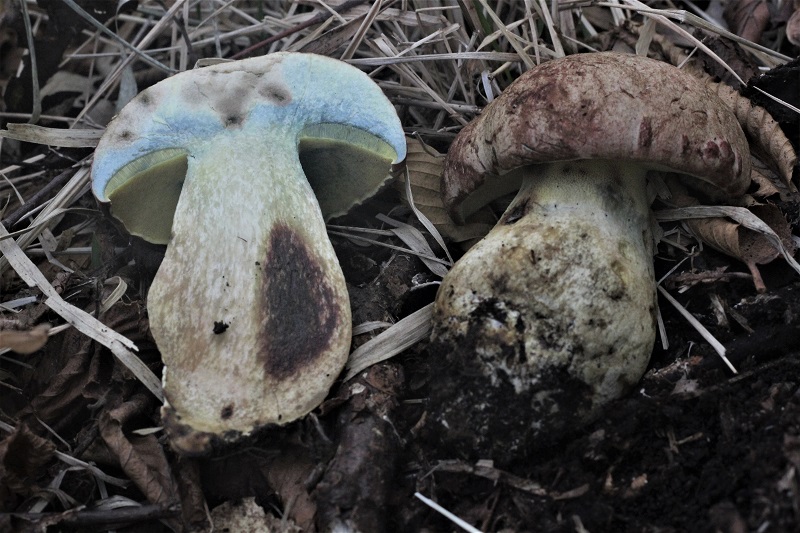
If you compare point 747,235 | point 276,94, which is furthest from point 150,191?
point 747,235

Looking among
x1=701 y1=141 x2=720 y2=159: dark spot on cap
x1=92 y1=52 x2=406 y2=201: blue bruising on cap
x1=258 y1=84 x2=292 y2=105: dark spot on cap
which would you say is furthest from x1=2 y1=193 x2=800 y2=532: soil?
x1=258 y1=84 x2=292 y2=105: dark spot on cap

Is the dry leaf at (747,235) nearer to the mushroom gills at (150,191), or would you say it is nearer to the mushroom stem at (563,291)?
the mushroom stem at (563,291)

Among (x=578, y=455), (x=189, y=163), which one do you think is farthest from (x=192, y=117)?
(x=578, y=455)

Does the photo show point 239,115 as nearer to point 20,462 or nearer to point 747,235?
point 20,462

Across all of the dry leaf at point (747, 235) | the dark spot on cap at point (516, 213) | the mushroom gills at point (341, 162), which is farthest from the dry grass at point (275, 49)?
the dark spot on cap at point (516, 213)

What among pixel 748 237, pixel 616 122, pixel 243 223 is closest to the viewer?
pixel 616 122

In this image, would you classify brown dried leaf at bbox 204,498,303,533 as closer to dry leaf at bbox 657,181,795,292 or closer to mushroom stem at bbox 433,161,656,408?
mushroom stem at bbox 433,161,656,408
